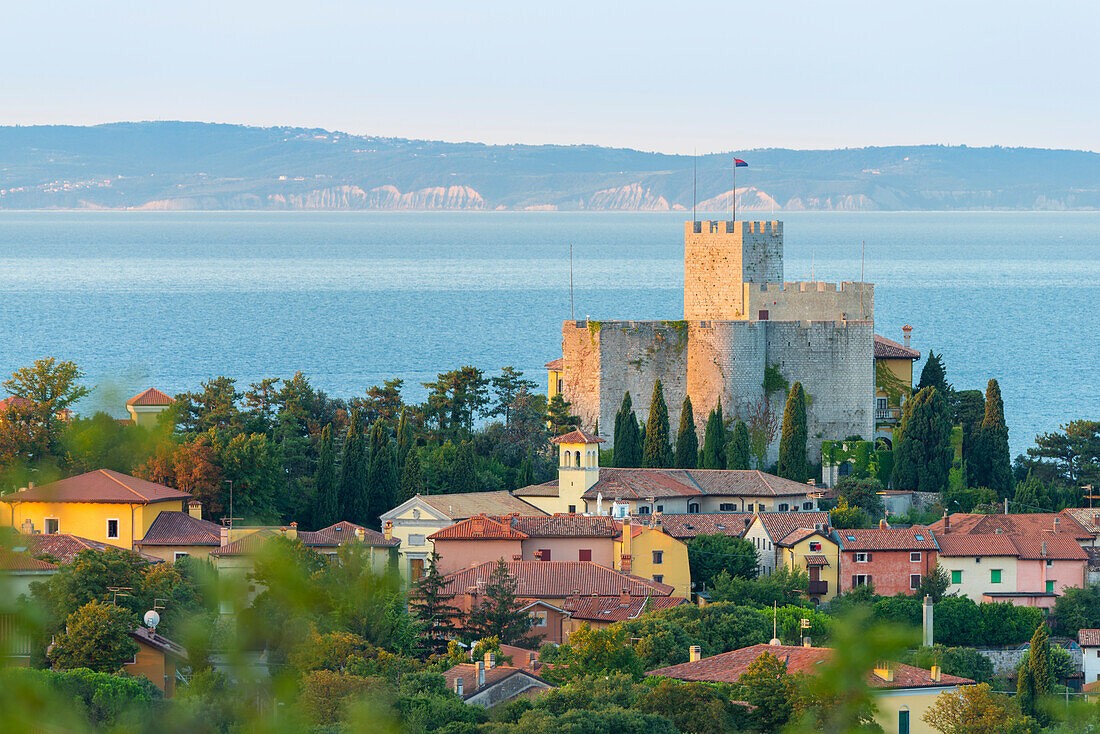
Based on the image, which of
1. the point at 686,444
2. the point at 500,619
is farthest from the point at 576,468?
the point at 500,619

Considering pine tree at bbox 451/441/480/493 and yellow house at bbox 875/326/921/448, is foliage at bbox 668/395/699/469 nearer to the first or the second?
pine tree at bbox 451/441/480/493

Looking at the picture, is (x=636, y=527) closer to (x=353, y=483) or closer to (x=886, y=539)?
(x=886, y=539)

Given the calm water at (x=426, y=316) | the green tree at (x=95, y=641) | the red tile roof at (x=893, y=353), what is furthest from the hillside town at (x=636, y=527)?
the calm water at (x=426, y=316)

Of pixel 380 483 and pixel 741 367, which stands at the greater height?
pixel 741 367

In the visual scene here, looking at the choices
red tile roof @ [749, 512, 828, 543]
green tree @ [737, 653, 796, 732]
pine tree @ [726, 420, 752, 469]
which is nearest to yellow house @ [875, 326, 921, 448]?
pine tree @ [726, 420, 752, 469]

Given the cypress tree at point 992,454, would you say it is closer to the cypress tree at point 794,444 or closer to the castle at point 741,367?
the castle at point 741,367

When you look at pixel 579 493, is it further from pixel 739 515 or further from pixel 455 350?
pixel 455 350
